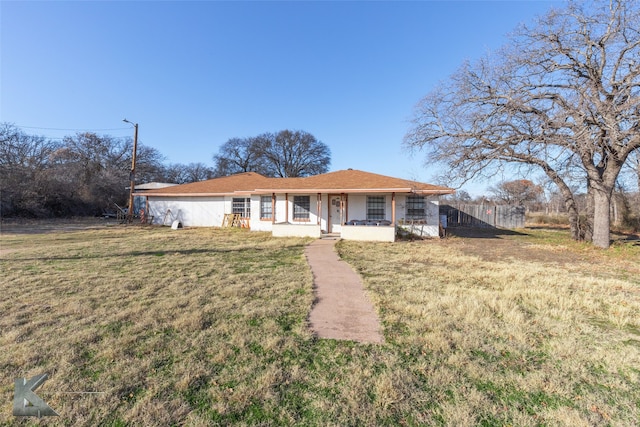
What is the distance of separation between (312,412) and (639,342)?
420cm

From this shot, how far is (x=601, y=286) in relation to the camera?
589cm

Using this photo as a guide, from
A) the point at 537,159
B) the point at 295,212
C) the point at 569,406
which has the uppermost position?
the point at 537,159

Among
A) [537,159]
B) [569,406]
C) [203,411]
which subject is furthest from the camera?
[537,159]

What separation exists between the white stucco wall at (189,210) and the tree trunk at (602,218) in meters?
18.9

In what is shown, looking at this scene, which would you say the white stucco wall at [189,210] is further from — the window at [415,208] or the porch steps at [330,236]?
the window at [415,208]

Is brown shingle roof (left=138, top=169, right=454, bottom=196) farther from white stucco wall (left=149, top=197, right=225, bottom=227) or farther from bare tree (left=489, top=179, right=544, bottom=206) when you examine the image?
bare tree (left=489, top=179, right=544, bottom=206)

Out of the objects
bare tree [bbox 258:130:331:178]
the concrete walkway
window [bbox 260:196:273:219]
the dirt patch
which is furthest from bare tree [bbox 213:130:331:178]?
the concrete walkway

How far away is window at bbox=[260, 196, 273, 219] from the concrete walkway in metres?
9.21

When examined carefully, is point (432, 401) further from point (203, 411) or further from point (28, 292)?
point (28, 292)

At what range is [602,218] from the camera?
1132 cm

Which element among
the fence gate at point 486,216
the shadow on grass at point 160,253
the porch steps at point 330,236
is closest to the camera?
the shadow on grass at point 160,253

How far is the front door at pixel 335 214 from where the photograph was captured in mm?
14995

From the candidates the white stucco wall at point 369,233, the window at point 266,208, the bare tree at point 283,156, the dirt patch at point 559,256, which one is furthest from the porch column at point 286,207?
the bare tree at point 283,156

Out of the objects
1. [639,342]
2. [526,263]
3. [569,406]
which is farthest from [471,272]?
[569,406]
